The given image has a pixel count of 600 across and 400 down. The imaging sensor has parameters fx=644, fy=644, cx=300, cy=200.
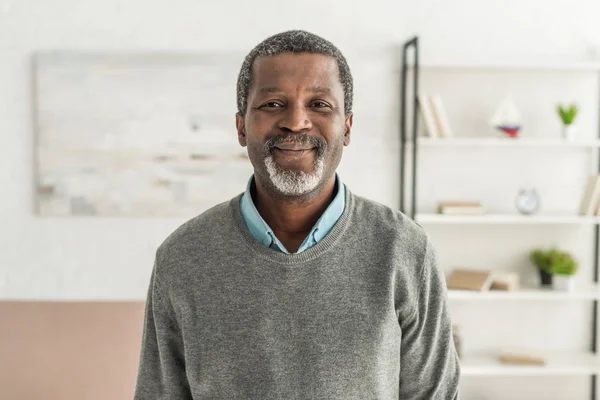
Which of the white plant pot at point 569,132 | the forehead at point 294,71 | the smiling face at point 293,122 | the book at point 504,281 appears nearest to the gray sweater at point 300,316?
the smiling face at point 293,122

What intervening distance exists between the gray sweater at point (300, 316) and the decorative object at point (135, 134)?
1.80 m

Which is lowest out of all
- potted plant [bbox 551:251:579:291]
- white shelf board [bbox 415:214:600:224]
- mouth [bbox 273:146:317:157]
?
potted plant [bbox 551:251:579:291]

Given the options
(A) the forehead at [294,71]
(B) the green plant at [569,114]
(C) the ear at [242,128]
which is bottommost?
(C) the ear at [242,128]

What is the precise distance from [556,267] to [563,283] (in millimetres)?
78

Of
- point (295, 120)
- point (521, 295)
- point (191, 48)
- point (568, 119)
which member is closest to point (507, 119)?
point (568, 119)

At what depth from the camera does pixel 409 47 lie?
2.94m

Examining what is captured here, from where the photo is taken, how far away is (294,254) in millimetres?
1101

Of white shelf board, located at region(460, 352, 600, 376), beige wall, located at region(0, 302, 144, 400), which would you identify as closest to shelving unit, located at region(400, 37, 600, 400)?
white shelf board, located at region(460, 352, 600, 376)

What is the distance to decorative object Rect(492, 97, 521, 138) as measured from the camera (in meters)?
2.82

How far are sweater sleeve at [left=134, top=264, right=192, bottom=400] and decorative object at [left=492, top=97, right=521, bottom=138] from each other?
2.08 metres

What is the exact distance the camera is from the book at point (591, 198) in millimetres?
2791

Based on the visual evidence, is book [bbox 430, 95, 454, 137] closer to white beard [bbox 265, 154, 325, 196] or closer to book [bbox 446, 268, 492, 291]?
book [bbox 446, 268, 492, 291]

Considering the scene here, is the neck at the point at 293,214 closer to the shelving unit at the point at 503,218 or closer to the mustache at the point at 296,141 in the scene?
the mustache at the point at 296,141

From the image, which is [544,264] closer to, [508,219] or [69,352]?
[508,219]
